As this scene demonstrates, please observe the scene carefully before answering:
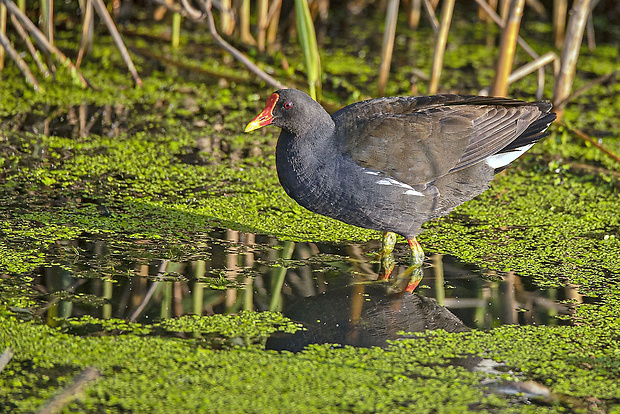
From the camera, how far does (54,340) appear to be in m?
2.95

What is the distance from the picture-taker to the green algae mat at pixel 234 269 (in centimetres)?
278

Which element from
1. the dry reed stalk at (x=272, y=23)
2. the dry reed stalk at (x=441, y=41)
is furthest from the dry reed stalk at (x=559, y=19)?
the dry reed stalk at (x=272, y=23)

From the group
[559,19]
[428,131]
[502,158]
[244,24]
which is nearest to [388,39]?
[244,24]

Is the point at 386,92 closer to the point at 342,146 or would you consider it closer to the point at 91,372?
the point at 342,146

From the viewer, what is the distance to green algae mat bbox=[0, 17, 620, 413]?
2.78m

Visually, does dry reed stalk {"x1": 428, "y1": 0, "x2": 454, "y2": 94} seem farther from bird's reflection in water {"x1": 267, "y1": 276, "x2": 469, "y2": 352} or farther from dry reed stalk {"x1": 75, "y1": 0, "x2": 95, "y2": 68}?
dry reed stalk {"x1": 75, "y1": 0, "x2": 95, "y2": 68}

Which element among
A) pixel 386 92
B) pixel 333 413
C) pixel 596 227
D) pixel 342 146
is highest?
pixel 386 92

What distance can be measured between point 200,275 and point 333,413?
4.03 ft

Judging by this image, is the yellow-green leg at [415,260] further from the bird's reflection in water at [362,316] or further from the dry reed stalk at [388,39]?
the dry reed stalk at [388,39]

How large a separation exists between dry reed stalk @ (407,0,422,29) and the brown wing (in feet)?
14.4

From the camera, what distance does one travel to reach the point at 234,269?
12.3 feet

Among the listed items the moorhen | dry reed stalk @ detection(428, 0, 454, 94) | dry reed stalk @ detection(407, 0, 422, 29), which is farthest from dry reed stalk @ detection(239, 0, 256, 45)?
the moorhen

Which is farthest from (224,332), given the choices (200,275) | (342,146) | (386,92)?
(386,92)

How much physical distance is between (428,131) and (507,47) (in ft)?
6.40
